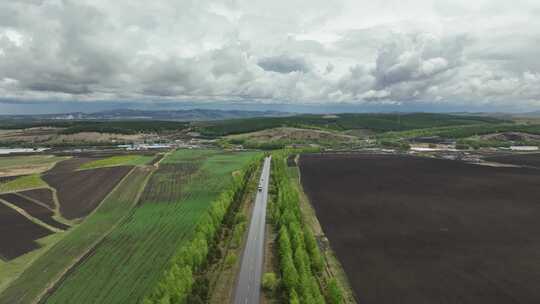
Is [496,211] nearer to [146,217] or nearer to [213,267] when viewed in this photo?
[213,267]

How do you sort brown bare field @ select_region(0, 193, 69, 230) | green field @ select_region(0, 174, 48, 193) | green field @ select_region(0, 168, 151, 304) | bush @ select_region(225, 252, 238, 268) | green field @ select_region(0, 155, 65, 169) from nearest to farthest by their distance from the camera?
green field @ select_region(0, 168, 151, 304), bush @ select_region(225, 252, 238, 268), brown bare field @ select_region(0, 193, 69, 230), green field @ select_region(0, 174, 48, 193), green field @ select_region(0, 155, 65, 169)

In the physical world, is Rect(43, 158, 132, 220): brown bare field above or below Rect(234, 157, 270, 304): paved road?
above

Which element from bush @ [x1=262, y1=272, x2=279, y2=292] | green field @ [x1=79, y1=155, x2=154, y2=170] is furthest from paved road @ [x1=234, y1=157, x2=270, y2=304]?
green field @ [x1=79, y1=155, x2=154, y2=170]

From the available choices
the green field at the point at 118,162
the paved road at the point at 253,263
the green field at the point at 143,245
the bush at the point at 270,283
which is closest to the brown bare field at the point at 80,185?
the green field at the point at 118,162

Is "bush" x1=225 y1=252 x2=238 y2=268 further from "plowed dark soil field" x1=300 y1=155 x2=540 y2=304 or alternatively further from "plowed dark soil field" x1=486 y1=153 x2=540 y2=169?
"plowed dark soil field" x1=486 y1=153 x2=540 y2=169

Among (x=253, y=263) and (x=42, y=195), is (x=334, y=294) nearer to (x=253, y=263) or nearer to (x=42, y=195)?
(x=253, y=263)

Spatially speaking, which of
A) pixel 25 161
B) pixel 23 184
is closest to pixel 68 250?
pixel 23 184

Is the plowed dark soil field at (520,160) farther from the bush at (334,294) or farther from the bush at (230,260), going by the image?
the bush at (230,260)

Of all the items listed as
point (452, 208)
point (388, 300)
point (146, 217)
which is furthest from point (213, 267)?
point (452, 208)
